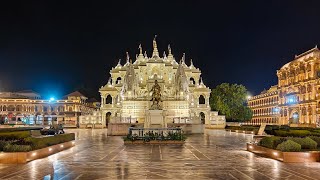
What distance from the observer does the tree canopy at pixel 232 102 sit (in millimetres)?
90725

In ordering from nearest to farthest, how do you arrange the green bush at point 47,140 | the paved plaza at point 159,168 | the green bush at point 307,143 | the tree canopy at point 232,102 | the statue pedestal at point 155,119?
the paved plaza at point 159,168, the green bush at point 307,143, the green bush at point 47,140, the statue pedestal at point 155,119, the tree canopy at point 232,102

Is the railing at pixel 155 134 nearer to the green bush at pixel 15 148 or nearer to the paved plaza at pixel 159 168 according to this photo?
the paved plaza at pixel 159 168

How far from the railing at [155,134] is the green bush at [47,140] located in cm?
567

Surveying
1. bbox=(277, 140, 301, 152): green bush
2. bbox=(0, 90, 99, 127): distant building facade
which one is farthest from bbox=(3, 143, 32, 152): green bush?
bbox=(0, 90, 99, 127): distant building facade

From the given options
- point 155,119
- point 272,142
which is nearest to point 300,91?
point 155,119

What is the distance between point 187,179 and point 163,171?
2092 mm

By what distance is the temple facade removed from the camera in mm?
87062

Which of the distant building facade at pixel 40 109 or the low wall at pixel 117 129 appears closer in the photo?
the low wall at pixel 117 129

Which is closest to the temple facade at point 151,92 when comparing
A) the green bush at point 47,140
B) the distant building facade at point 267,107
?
the distant building facade at point 267,107

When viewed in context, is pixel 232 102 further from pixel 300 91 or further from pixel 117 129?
pixel 117 129

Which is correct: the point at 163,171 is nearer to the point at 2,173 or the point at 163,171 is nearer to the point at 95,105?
the point at 2,173

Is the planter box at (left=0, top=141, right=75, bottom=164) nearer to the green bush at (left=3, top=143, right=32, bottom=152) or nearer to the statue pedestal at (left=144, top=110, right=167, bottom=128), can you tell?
the green bush at (left=3, top=143, right=32, bottom=152)

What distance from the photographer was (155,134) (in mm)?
32750

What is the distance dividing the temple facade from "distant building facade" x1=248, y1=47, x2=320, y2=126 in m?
23.3
